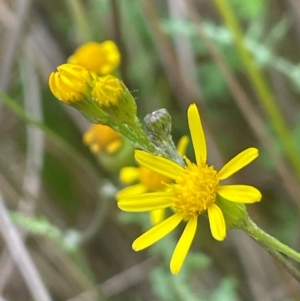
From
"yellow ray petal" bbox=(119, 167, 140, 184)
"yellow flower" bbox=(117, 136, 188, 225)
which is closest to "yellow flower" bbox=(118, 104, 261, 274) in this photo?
"yellow flower" bbox=(117, 136, 188, 225)

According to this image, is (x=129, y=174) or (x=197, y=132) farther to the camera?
(x=129, y=174)

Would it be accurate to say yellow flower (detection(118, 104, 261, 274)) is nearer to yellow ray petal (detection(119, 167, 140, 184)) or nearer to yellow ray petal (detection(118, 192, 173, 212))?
yellow ray petal (detection(118, 192, 173, 212))

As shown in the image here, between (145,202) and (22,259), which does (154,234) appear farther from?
(22,259)

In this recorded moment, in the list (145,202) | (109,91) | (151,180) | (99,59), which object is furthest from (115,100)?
(99,59)

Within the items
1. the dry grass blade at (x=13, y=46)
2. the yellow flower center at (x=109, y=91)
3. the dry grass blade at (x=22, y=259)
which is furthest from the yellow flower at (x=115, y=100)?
the dry grass blade at (x=13, y=46)

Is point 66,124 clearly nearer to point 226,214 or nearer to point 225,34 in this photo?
point 225,34

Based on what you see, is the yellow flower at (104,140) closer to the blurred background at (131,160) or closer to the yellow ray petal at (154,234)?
the blurred background at (131,160)
